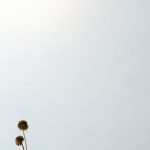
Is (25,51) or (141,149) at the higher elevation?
(25,51)

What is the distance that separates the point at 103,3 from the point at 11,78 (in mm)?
540

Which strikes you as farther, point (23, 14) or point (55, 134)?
point (23, 14)

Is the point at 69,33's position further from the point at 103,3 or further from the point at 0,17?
the point at 0,17

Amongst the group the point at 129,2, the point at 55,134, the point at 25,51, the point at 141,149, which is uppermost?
the point at 129,2

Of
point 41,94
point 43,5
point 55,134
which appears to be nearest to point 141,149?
point 55,134

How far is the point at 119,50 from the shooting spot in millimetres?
1584

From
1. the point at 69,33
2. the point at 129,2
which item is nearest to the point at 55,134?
the point at 69,33

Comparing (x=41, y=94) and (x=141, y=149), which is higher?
(x=41, y=94)

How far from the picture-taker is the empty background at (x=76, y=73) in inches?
60.2

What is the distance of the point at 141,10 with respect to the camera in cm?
158

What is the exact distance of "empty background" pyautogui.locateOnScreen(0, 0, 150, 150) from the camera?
60.2 inches

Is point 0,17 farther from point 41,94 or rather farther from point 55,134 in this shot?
point 55,134

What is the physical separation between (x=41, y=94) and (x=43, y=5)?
1.35 ft

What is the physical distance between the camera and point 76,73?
62.9 inches
